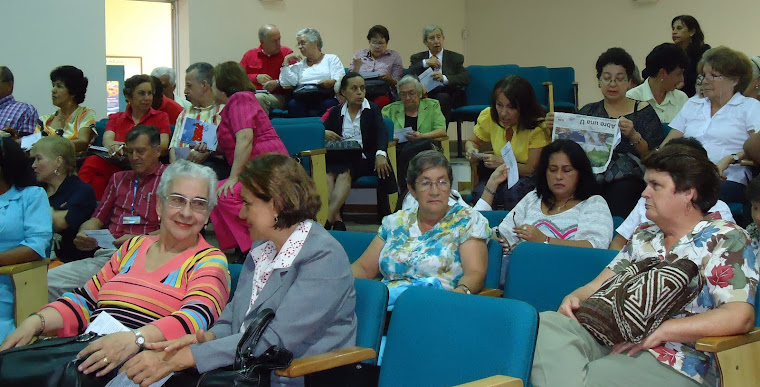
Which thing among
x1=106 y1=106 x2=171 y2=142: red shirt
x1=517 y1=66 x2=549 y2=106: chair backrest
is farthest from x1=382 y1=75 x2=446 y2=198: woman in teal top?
x1=106 y1=106 x2=171 y2=142: red shirt

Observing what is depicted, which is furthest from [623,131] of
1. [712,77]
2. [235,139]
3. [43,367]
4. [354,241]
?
[43,367]

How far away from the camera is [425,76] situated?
7.50 metres

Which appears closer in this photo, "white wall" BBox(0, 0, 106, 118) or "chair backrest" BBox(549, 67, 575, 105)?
"white wall" BBox(0, 0, 106, 118)

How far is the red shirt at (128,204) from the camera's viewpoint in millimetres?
4281

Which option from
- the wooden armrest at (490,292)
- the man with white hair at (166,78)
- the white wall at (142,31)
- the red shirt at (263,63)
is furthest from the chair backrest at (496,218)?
the white wall at (142,31)

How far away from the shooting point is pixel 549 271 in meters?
2.90

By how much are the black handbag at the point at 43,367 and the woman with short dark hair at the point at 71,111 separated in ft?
12.8

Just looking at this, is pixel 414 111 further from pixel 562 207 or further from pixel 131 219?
pixel 562 207

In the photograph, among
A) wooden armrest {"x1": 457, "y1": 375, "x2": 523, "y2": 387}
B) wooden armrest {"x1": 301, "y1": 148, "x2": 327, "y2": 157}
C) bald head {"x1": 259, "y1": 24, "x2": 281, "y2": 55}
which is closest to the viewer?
wooden armrest {"x1": 457, "y1": 375, "x2": 523, "y2": 387}

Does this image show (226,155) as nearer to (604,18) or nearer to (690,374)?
(690,374)

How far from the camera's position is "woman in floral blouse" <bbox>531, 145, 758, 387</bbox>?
7.50 feet

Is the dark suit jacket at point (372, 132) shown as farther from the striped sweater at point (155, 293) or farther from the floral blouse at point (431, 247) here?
the striped sweater at point (155, 293)

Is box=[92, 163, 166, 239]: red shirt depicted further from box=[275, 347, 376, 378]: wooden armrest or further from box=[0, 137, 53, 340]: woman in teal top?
box=[275, 347, 376, 378]: wooden armrest

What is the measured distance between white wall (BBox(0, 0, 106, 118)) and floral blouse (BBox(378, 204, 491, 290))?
Result: 5042 millimetres
